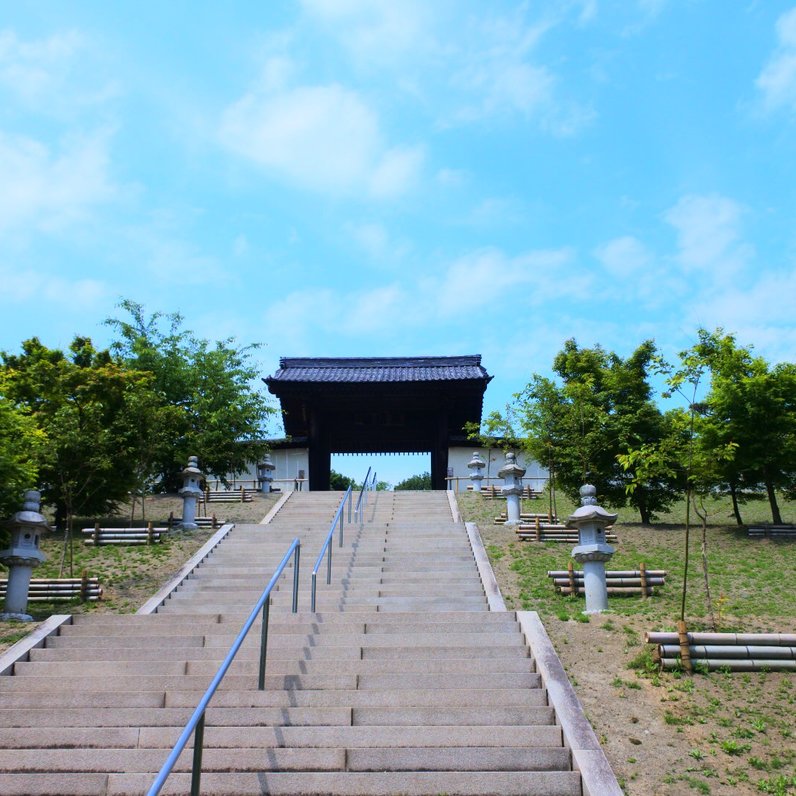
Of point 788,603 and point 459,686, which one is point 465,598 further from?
point 788,603

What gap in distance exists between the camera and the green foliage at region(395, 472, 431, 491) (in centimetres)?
4747

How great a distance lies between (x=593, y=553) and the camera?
943cm

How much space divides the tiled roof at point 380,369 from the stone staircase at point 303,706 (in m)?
14.9

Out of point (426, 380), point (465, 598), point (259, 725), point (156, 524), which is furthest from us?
point (426, 380)

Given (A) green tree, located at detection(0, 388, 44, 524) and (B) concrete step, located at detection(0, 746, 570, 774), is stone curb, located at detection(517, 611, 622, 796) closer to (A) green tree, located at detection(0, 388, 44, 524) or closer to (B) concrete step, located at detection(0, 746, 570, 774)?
(B) concrete step, located at detection(0, 746, 570, 774)

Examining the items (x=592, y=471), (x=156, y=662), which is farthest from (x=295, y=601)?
(x=592, y=471)

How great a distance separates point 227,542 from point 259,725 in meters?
8.05

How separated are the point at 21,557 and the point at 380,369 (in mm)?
18299

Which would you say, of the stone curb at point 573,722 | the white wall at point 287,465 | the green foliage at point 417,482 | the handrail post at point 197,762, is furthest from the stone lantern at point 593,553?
the green foliage at point 417,482

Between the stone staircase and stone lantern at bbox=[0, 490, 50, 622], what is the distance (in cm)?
174

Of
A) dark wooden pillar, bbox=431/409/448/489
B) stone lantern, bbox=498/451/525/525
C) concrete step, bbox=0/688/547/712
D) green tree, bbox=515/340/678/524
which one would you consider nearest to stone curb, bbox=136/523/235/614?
concrete step, bbox=0/688/547/712

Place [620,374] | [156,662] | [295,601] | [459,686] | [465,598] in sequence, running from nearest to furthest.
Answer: [459,686] → [156,662] → [295,601] → [465,598] → [620,374]

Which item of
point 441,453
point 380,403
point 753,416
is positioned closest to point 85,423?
point 380,403

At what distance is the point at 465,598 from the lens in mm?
9812
